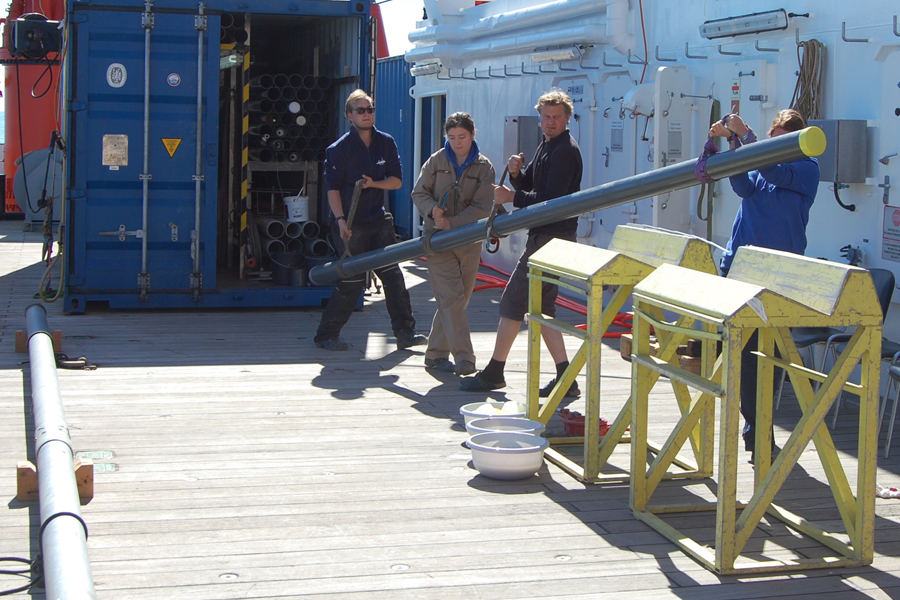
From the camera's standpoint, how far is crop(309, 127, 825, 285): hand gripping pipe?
4.75m

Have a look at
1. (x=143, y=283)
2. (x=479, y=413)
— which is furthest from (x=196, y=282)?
(x=479, y=413)

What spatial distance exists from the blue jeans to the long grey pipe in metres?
2.73

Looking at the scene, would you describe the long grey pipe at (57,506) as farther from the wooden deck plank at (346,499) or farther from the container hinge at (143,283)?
the container hinge at (143,283)

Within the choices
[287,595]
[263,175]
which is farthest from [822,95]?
[263,175]

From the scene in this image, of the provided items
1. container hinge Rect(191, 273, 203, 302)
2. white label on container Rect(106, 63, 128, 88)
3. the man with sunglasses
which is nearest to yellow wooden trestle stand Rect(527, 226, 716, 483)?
the man with sunglasses

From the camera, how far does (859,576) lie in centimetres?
420

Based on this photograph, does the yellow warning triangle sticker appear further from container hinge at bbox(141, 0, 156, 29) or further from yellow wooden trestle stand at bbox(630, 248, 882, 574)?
yellow wooden trestle stand at bbox(630, 248, 882, 574)

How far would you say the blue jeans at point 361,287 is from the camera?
28.0 feet

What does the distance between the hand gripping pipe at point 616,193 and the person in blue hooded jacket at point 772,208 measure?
33 centimetres

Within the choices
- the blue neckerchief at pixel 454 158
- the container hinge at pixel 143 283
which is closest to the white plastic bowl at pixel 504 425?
the blue neckerchief at pixel 454 158

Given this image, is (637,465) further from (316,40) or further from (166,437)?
(316,40)

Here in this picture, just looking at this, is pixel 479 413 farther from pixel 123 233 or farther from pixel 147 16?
pixel 147 16

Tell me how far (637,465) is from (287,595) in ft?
5.47

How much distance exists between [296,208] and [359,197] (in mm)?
3088
